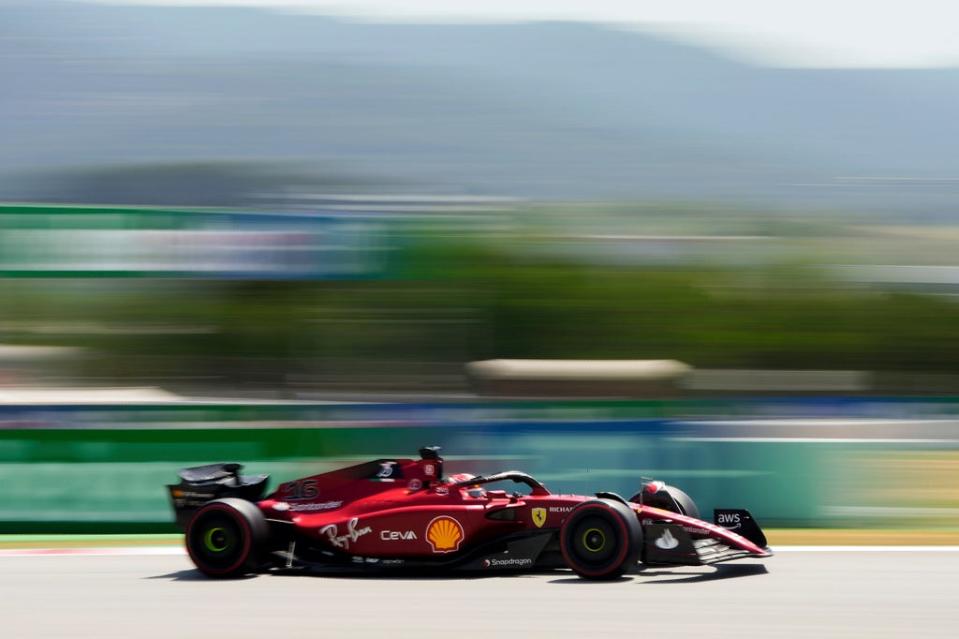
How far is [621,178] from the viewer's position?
14150cm

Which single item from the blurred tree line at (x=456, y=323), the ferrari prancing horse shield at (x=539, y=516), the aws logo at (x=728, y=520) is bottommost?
the aws logo at (x=728, y=520)

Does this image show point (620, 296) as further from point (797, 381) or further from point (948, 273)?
point (948, 273)

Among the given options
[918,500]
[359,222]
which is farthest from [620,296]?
[918,500]

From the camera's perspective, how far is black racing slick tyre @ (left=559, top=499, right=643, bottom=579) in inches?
321

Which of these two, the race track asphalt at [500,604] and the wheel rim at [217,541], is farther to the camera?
the wheel rim at [217,541]

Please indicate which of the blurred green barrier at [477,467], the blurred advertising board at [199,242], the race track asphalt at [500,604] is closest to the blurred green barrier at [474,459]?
the blurred green barrier at [477,467]

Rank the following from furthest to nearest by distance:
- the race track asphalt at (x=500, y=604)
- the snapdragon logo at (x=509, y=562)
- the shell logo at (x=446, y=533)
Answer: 1. the shell logo at (x=446, y=533)
2. the snapdragon logo at (x=509, y=562)
3. the race track asphalt at (x=500, y=604)

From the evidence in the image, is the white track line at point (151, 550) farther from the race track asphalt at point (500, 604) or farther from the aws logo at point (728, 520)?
the aws logo at point (728, 520)

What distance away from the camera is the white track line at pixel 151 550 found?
10.5m

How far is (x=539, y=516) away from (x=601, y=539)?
48cm

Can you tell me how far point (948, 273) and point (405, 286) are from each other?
26.3 m

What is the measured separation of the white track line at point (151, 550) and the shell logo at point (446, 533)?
9.16ft

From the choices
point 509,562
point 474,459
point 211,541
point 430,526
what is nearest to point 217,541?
point 211,541

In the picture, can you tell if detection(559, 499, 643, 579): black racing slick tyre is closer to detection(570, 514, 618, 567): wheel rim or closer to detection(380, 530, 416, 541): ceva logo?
detection(570, 514, 618, 567): wheel rim
